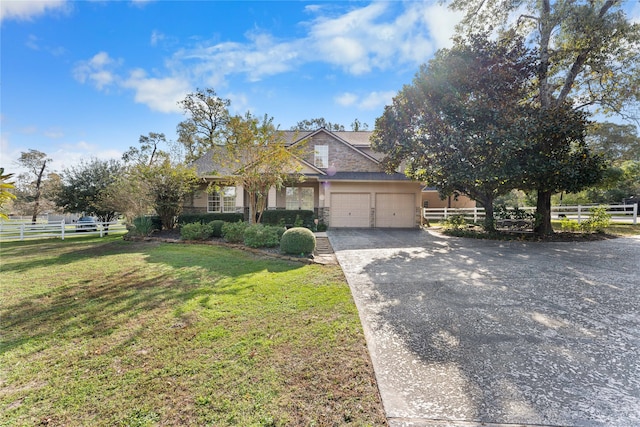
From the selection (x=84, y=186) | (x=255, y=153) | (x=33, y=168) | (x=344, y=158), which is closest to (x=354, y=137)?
(x=344, y=158)

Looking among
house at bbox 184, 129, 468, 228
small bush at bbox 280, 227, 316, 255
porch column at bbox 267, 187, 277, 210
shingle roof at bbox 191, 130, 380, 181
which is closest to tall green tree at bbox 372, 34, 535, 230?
house at bbox 184, 129, 468, 228

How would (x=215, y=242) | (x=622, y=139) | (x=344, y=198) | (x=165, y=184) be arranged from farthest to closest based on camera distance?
1. (x=622, y=139)
2. (x=344, y=198)
3. (x=165, y=184)
4. (x=215, y=242)

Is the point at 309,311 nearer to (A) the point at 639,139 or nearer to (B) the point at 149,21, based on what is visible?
(B) the point at 149,21

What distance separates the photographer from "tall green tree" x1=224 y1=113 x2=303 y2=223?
11352mm

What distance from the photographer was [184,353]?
3410 mm

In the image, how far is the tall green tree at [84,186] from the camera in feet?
53.5

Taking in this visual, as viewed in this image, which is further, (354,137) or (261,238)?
(354,137)

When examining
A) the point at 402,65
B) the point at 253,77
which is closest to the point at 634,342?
the point at 402,65

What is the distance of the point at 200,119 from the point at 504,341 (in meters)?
33.9

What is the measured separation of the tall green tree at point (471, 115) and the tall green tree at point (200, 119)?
24.0 meters

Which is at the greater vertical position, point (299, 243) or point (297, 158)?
point (297, 158)

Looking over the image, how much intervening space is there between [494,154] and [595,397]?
1049cm

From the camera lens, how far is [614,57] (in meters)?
12.3

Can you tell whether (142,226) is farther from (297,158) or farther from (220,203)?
(297,158)
